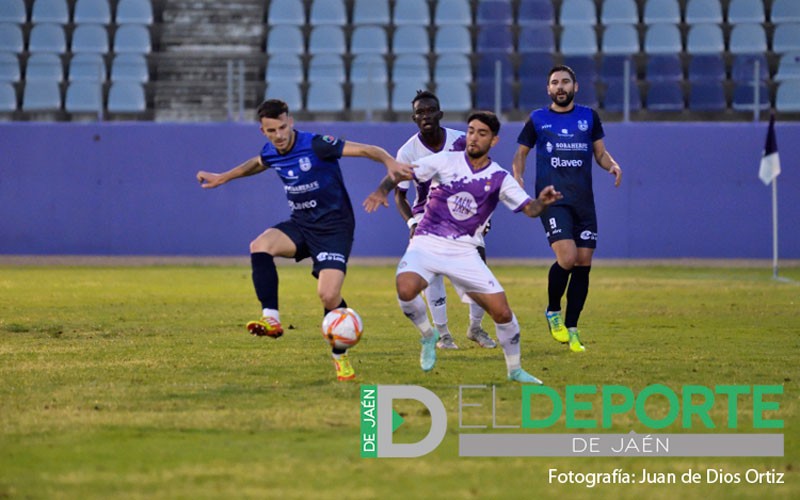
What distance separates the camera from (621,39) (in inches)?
1055

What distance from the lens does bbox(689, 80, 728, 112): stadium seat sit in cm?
2577

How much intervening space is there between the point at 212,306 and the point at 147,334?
3.37m

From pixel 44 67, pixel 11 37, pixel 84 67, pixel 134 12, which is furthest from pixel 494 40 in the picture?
pixel 11 37

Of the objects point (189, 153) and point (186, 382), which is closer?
point (186, 382)

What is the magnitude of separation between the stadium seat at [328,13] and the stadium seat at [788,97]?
347 inches

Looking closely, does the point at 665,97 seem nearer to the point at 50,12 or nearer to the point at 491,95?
the point at 491,95

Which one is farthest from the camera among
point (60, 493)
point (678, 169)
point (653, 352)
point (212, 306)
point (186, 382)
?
point (678, 169)

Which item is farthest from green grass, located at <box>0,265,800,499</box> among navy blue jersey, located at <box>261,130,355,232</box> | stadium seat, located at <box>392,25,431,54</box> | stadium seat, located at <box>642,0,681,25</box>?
stadium seat, located at <box>642,0,681,25</box>

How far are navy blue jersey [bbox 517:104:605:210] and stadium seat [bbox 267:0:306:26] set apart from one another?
16.6m

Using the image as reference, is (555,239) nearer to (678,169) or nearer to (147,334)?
(147,334)

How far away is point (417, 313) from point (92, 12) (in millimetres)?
19945

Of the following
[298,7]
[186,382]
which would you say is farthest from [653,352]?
[298,7]

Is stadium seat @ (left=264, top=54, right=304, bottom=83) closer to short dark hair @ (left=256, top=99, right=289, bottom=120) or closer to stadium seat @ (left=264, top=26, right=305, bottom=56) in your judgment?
stadium seat @ (left=264, top=26, right=305, bottom=56)

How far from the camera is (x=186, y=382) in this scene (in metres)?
8.94
